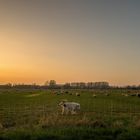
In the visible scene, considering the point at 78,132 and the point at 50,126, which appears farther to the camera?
the point at 50,126

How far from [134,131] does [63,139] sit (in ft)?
14.9

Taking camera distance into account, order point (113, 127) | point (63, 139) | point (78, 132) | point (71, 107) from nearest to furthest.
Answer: point (63, 139), point (78, 132), point (113, 127), point (71, 107)

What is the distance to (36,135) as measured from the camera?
17.3m

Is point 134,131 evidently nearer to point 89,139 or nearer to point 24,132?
point 89,139

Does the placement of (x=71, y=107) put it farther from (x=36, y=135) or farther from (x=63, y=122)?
(x=36, y=135)

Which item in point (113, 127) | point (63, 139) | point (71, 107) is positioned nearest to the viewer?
point (63, 139)

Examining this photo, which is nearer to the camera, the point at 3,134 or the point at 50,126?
the point at 3,134

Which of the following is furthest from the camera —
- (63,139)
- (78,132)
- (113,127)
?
(113,127)

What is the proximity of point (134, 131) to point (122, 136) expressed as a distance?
1341 mm

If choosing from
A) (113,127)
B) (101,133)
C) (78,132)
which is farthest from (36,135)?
(113,127)

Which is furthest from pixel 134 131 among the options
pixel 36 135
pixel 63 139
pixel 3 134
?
pixel 3 134

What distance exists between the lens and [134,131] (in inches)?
738

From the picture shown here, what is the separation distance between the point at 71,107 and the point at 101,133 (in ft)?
67.9

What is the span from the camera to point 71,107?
3894cm
